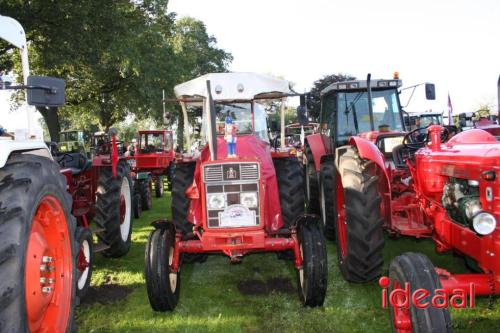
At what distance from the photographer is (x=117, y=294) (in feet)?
13.9

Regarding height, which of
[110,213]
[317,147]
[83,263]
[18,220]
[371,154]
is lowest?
[83,263]

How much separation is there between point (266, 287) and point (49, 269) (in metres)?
2.24

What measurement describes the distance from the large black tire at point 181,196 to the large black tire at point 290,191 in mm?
962

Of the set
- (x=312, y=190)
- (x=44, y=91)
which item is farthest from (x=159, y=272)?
(x=312, y=190)

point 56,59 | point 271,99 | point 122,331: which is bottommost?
point 122,331

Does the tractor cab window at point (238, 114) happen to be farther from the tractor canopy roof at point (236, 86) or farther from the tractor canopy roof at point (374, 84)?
the tractor canopy roof at point (374, 84)

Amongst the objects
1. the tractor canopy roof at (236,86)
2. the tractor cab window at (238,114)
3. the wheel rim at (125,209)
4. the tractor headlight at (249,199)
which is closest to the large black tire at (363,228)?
the tractor headlight at (249,199)

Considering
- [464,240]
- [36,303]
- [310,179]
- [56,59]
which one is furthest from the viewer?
[56,59]

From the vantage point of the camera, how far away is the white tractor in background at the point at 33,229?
80.6 inches

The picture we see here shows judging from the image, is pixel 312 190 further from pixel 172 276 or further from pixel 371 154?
pixel 172 276

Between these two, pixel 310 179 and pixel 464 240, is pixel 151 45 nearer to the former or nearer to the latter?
pixel 310 179

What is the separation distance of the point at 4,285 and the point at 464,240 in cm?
268

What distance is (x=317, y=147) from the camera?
7.12 m

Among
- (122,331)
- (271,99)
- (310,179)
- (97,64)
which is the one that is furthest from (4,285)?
(97,64)
